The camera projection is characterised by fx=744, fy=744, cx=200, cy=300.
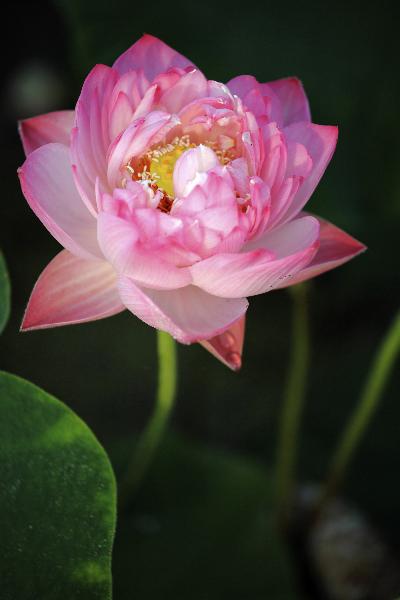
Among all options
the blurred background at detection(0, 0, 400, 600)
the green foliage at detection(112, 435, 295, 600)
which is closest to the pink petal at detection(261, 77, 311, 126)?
the blurred background at detection(0, 0, 400, 600)

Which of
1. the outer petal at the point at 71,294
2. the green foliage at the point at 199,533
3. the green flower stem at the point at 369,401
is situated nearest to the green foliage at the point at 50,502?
the outer petal at the point at 71,294

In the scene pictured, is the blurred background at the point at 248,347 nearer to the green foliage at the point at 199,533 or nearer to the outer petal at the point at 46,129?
the green foliage at the point at 199,533

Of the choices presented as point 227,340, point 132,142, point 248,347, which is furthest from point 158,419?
point 248,347

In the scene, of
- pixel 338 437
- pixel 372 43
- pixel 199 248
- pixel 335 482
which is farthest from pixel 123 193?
pixel 338 437

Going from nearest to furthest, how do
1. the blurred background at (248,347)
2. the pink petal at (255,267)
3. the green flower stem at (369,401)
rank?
the pink petal at (255,267), the green flower stem at (369,401), the blurred background at (248,347)

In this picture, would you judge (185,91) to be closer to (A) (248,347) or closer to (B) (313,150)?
(B) (313,150)

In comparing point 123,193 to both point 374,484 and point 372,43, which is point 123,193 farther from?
point 374,484
